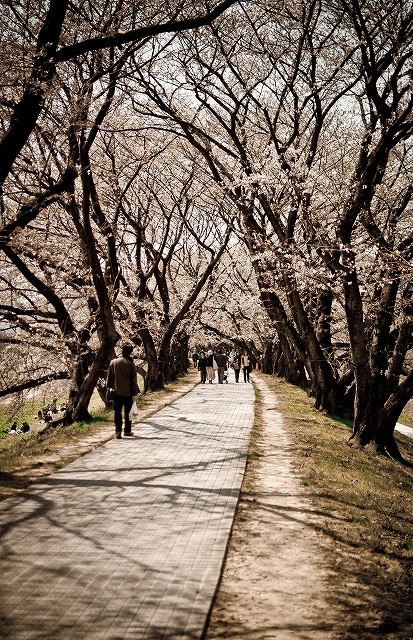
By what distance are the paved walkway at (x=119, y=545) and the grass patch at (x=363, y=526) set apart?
105cm

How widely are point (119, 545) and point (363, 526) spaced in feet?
9.12

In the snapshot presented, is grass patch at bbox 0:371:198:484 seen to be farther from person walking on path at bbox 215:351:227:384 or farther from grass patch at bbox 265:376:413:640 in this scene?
person walking on path at bbox 215:351:227:384

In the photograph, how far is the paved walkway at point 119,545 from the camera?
14.4ft

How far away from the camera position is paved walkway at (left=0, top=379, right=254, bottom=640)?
4375mm

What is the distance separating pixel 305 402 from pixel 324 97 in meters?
10.5

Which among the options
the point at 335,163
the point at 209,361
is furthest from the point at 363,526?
the point at 209,361

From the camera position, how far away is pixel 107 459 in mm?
10055

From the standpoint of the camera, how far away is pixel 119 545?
235 inches

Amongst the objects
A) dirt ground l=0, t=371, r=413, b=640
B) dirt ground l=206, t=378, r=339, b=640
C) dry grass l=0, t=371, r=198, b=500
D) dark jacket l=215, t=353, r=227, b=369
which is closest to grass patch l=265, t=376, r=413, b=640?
dirt ground l=0, t=371, r=413, b=640

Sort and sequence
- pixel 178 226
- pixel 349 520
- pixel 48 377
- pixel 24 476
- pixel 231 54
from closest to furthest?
1. pixel 349 520
2. pixel 24 476
3. pixel 231 54
4. pixel 48 377
5. pixel 178 226

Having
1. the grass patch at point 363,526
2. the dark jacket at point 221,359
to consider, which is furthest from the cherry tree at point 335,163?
Answer: the dark jacket at point 221,359

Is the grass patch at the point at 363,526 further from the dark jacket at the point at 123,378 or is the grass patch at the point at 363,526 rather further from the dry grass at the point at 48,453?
the dry grass at the point at 48,453

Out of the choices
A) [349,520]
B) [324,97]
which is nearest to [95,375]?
[349,520]

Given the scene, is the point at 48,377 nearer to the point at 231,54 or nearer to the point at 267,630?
the point at 231,54
